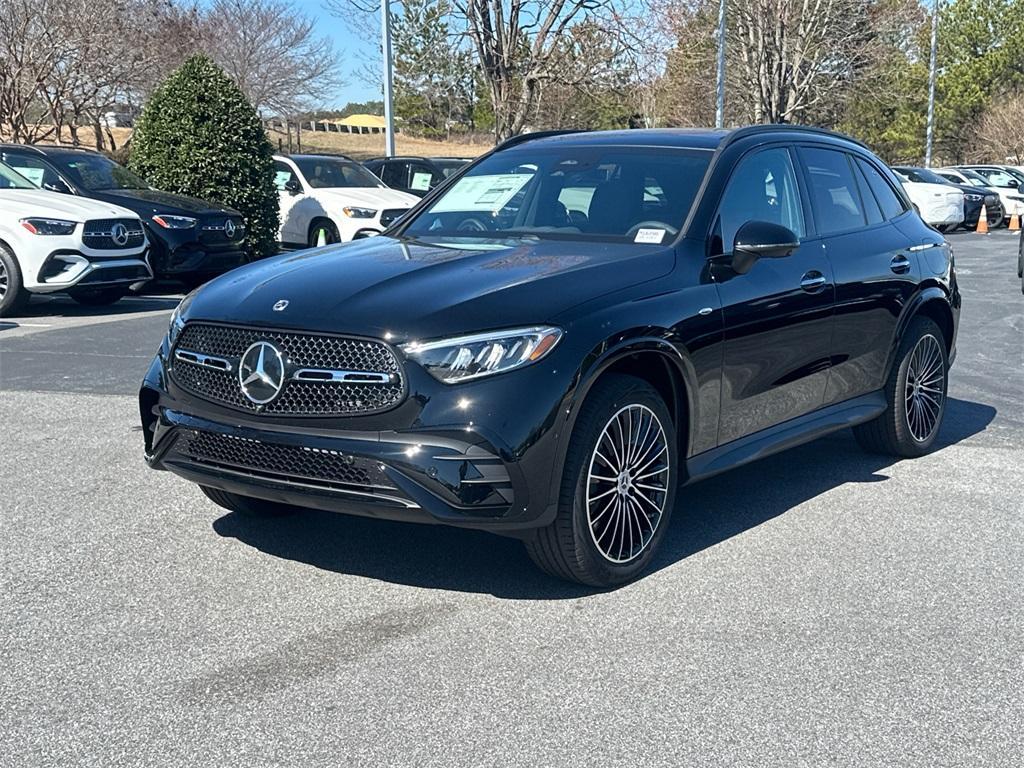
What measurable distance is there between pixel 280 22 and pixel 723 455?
1642 inches

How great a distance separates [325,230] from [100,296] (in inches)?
188

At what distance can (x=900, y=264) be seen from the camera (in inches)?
257

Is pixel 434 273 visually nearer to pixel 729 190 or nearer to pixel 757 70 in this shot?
pixel 729 190

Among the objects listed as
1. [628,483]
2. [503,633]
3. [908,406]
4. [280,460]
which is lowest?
[503,633]

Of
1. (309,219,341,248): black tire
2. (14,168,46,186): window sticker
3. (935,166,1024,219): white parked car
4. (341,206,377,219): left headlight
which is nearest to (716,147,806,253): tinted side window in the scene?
(14,168,46,186): window sticker

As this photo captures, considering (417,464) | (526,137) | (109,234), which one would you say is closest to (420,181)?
(109,234)

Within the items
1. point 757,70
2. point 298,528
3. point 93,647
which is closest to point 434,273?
A: point 298,528

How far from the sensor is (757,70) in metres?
38.6

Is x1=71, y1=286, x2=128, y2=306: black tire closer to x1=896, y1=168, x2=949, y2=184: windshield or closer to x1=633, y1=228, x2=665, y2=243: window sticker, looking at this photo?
x1=633, y1=228, x2=665, y2=243: window sticker

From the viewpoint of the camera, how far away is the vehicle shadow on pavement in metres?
4.74

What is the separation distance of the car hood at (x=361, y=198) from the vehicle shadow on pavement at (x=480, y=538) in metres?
11.5

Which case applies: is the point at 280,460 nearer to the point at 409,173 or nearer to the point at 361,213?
the point at 361,213

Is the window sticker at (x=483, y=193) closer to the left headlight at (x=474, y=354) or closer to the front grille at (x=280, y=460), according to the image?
the left headlight at (x=474, y=354)

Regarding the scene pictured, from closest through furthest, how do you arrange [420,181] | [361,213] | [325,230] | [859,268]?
1. [859,268]
2. [361,213]
3. [325,230]
4. [420,181]
